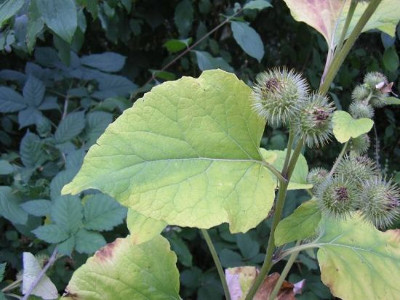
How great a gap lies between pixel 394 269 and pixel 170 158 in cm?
67

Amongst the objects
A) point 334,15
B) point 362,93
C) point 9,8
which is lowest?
point 362,93

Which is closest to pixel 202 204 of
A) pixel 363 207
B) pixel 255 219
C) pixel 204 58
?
pixel 255 219

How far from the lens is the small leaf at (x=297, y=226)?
3.52ft

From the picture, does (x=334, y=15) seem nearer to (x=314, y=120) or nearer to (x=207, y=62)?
(x=314, y=120)

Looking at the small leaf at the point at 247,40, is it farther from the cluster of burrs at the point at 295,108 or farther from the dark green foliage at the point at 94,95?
the cluster of burrs at the point at 295,108

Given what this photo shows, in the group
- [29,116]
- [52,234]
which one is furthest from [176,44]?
[52,234]

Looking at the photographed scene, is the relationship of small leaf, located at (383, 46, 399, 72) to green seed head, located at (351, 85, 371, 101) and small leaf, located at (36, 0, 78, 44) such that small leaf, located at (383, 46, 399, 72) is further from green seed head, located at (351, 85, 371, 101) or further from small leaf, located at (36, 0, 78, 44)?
small leaf, located at (36, 0, 78, 44)

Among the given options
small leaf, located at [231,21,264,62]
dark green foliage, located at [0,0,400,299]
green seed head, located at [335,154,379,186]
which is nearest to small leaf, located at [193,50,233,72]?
dark green foliage, located at [0,0,400,299]

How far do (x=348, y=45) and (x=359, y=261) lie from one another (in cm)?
57

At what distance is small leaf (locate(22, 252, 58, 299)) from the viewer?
1489mm

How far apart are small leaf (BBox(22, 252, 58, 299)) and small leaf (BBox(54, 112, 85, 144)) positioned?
2.15 feet

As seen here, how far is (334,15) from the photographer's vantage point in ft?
4.18

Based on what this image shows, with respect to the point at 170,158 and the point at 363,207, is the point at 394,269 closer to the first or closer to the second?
the point at 363,207

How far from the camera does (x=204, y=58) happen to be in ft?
7.60
